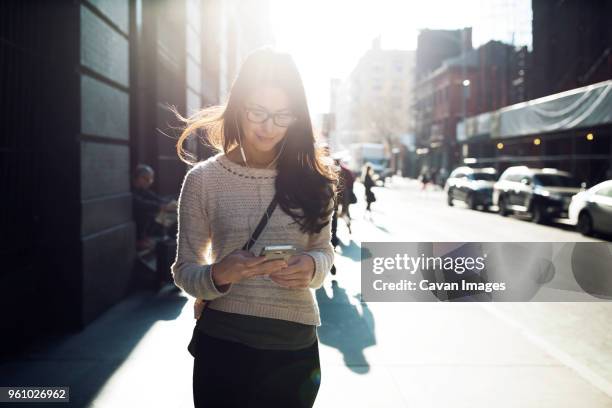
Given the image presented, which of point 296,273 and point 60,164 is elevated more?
point 60,164

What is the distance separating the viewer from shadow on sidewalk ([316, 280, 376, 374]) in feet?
17.6

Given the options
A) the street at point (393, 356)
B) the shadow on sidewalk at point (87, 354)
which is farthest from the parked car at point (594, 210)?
the shadow on sidewalk at point (87, 354)

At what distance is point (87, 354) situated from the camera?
17.5 ft

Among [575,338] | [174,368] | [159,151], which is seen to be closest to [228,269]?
[174,368]

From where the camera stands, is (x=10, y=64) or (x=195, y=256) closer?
(x=195, y=256)

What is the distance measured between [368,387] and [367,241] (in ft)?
30.0

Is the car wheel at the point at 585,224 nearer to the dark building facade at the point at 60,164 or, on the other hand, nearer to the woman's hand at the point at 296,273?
the dark building facade at the point at 60,164

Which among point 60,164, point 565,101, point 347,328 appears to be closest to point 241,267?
point 347,328

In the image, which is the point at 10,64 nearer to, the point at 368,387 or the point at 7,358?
the point at 7,358

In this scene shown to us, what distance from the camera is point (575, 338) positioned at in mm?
6176

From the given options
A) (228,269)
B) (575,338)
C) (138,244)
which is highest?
(228,269)

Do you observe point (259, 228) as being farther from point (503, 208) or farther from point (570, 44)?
point (570, 44)

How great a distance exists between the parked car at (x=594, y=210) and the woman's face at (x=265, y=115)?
14443mm

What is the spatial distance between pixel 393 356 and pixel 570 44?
2641 centimetres
